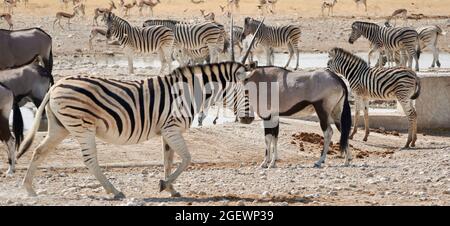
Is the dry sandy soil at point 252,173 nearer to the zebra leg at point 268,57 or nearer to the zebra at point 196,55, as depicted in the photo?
the zebra at point 196,55

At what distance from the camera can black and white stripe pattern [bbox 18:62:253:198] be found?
8859 mm

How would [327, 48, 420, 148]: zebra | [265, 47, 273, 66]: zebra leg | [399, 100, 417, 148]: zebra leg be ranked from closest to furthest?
1. [399, 100, 417, 148]: zebra leg
2. [327, 48, 420, 148]: zebra
3. [265, 47, 273, 66]: zebra leg

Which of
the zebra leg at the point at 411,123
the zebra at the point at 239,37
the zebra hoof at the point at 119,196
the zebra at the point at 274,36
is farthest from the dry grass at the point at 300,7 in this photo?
the zebra hoof at the point at 119,196

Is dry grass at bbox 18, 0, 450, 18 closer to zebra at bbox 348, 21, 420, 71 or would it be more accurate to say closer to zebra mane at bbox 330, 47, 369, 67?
zebra at bbox 348, 21, 420, 71

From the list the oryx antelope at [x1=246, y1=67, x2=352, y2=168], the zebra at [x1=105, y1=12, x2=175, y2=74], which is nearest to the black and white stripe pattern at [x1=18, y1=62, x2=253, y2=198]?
the oryx antelope at [x1=246, y1=67, x2=352, y2=168]

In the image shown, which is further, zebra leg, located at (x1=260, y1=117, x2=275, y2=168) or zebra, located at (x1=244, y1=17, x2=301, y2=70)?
zebra, located at (x1=244, y1=17, x2=301, y2=70)

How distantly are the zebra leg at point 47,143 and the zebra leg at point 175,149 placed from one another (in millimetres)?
856

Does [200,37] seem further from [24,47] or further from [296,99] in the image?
[296,99]

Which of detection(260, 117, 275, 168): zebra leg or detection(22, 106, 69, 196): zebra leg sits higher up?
detection(22, 106, 69, 196): zebra leg

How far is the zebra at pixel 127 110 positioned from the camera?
29.1ft

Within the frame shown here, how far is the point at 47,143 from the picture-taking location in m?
9.09

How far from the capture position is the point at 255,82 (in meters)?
12.1
